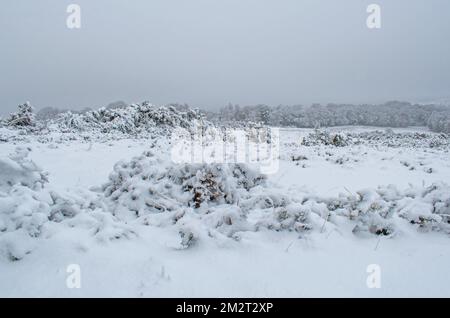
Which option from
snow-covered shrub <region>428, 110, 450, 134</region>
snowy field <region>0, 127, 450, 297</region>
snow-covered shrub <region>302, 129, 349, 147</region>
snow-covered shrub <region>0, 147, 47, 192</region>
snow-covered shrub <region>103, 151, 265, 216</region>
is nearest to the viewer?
snowy field <region>0, 127, 450, 297</region>

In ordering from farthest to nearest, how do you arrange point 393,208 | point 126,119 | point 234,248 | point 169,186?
point 126,119
point 169,186
point 393,208
point 234,248

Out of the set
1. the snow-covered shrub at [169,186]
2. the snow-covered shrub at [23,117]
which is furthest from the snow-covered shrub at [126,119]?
the snow-covered shrub at [169,186]

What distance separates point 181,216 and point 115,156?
6.81m

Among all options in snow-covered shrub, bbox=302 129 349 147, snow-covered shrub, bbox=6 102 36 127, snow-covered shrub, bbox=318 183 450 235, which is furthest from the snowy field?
snow-covered shrub, bbox=6 102 36 127

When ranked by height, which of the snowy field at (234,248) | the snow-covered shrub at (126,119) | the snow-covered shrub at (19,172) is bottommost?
the snowy field at (234,248)

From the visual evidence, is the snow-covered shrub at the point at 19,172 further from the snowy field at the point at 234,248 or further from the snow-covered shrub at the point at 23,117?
the snow-covered shrub at the point at 23,117

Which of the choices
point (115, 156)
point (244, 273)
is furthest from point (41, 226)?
point (115, 156)

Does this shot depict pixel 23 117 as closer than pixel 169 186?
No

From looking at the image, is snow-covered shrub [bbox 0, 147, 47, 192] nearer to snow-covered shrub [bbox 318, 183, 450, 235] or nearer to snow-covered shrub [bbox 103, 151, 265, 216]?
snow-covered shrub [bbox 103, 151, 265, 216]

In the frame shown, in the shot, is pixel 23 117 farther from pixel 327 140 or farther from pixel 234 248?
pixel 234 248

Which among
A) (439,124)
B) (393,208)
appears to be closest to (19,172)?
(393,208)

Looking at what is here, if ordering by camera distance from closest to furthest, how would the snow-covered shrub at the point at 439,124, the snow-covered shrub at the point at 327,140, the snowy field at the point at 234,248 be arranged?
1. the snowy field at the point at 234,248
2. the snow-covered shrub at the point at 327,140
3. the snow-covered shrub at the point at 439,124
